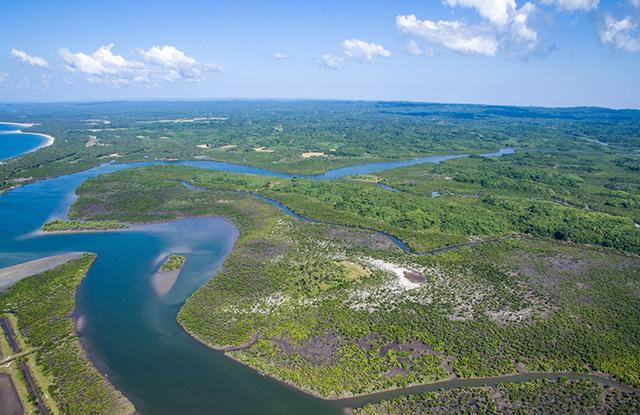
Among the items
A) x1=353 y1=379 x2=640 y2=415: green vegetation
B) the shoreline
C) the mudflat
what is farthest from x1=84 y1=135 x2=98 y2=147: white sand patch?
x1=353 y1=379 x2=640 y2=415: green vegetation

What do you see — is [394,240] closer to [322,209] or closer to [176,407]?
[322,209]

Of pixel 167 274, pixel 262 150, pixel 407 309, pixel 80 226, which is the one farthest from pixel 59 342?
pixel 262 150

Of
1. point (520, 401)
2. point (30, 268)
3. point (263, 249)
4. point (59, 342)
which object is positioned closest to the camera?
point (520, 401)

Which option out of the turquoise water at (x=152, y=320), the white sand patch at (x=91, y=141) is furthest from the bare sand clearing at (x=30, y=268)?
the white sand patch at (x=91, y=141)

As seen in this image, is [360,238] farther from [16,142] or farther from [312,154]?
[16,142]

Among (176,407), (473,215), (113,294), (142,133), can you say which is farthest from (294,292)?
(142,133)

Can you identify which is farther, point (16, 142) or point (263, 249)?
point (16, 142)
